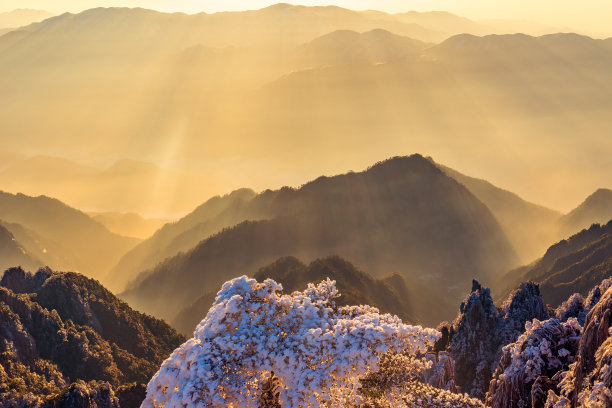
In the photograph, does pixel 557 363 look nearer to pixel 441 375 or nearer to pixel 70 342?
pixel 441 375

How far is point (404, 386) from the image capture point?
27.9m

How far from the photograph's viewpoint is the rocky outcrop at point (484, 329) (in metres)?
73.8

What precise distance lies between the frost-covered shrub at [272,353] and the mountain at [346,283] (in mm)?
94978

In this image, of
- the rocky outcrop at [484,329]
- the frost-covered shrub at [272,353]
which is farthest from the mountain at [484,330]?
the frost-covered shrub at [272,353]

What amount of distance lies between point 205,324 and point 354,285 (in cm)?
11428

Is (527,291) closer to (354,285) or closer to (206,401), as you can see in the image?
(354,285)

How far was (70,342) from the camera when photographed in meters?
85.9

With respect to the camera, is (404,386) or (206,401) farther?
(404,386)

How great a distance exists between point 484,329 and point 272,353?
60.9m

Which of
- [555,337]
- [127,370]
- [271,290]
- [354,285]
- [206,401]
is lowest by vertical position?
[354,285]

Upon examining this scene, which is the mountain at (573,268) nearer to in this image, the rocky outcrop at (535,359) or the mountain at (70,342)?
the mountain at (70,342)

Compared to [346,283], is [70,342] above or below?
above

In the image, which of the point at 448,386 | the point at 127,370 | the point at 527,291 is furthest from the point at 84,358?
the point at 527,291

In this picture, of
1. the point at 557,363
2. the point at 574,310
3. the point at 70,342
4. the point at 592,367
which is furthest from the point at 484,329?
the point at 592,367
